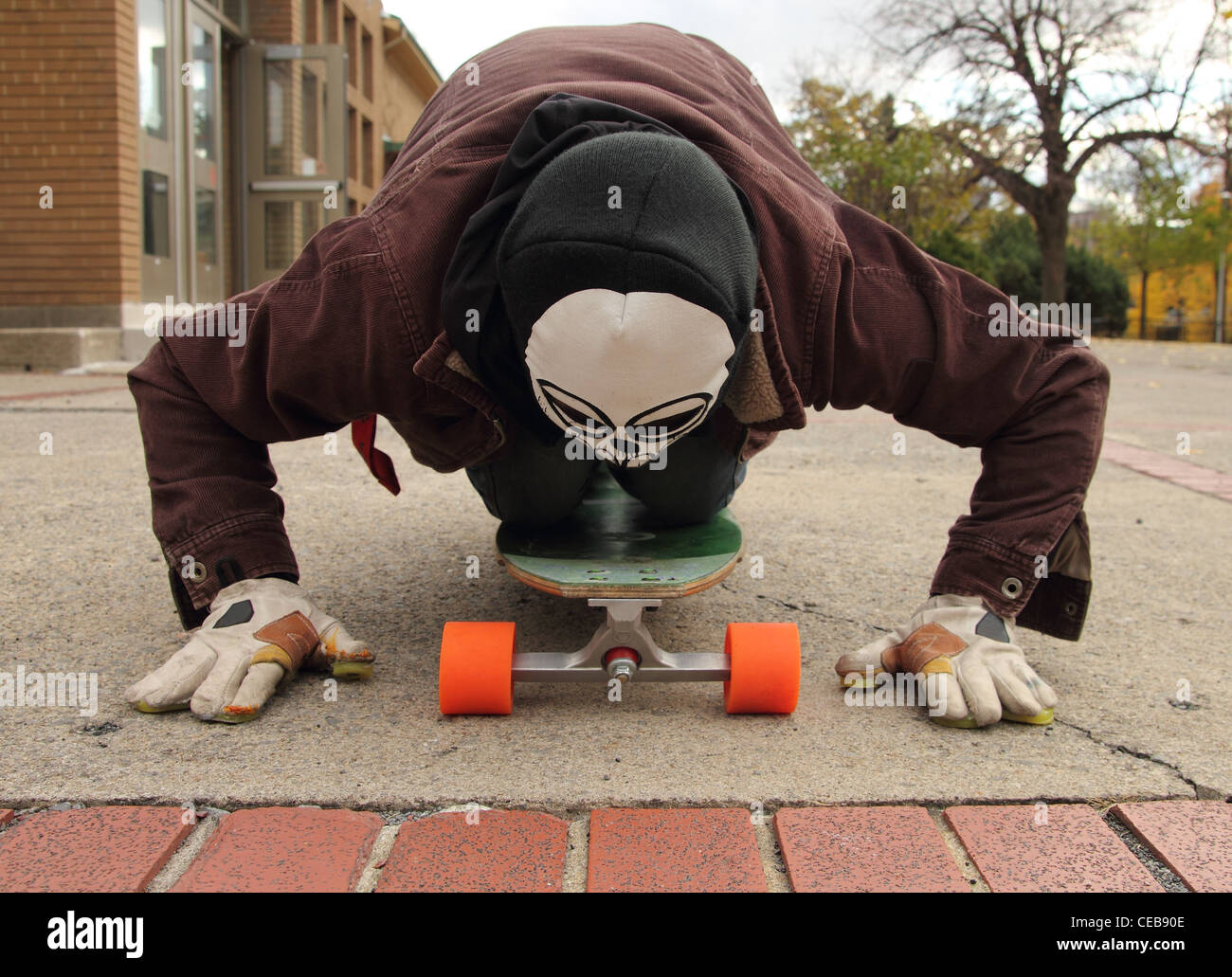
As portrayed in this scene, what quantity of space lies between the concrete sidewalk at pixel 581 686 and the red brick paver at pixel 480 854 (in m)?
0.05

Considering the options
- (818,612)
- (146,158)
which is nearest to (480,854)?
(818,612)

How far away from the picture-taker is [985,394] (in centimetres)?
179

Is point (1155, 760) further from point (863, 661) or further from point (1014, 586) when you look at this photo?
point (863, 661)

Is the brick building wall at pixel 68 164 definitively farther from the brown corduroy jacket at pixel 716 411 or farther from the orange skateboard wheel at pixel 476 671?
the orange skateboard wheel at pixel 476 671

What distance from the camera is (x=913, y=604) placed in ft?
7.93

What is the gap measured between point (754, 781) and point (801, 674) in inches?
20.1

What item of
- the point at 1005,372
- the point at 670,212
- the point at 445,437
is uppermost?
the point at 670,212

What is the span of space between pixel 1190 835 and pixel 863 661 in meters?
0.63

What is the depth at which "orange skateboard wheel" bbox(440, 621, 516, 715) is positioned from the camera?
169 cm

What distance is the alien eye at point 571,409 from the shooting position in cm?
148

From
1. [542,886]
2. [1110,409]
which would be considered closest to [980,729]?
[542,886]

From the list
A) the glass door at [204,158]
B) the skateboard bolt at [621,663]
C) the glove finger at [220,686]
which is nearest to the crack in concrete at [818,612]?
the skateboard bolt at [621,663]
